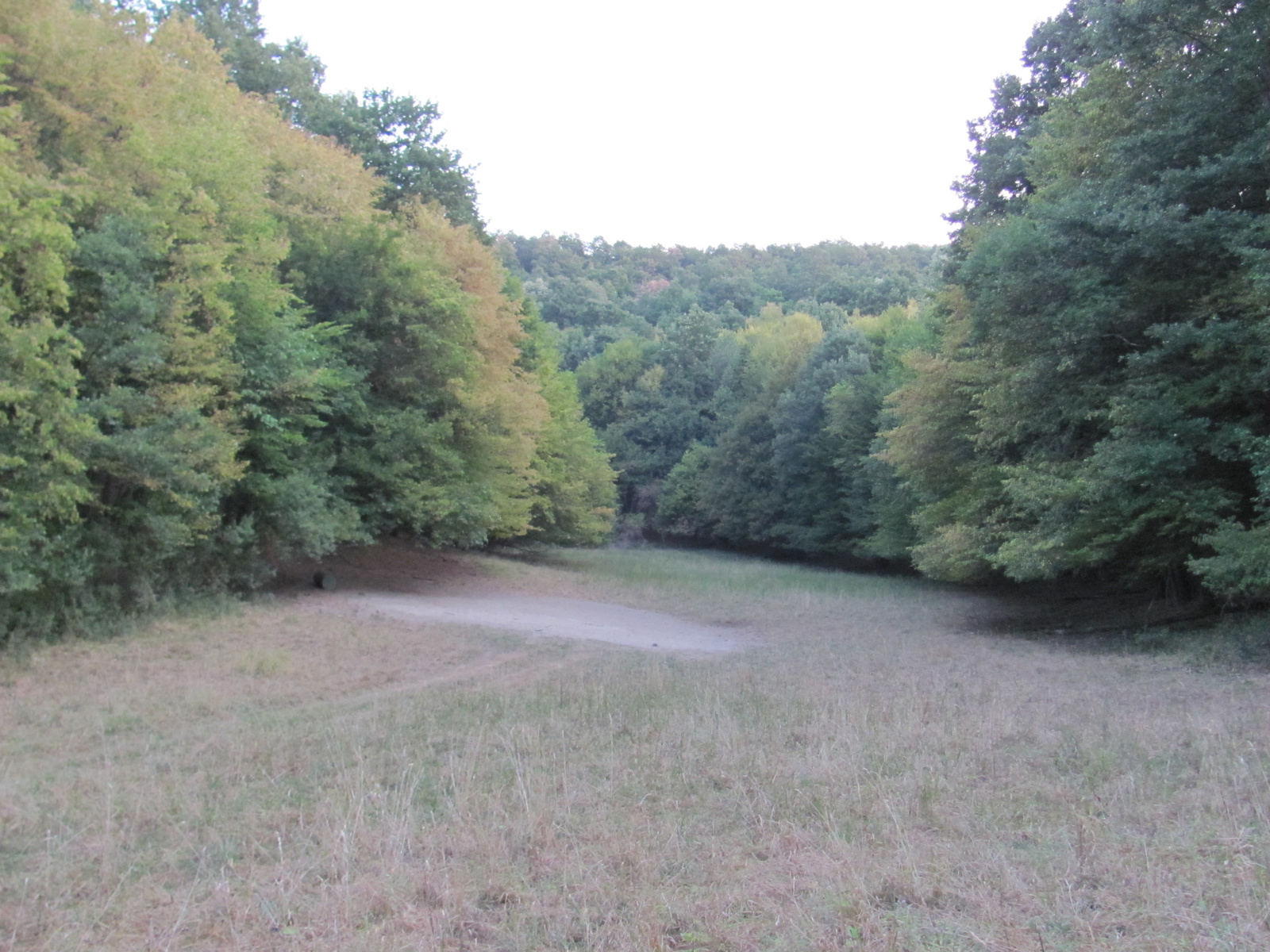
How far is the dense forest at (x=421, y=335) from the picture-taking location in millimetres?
14602

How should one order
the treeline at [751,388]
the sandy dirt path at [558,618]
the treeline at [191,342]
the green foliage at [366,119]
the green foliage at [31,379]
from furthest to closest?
the treeline at [751,388], the green foliage at [366,119], the sandy dirt path at [558,618], the treeline at [191,342], the green foliage at [31,379]

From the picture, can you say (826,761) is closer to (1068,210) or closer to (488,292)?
(1068,210)

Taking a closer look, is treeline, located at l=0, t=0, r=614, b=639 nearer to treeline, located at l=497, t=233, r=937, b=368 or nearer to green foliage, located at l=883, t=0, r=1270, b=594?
green foliage, located at l=883, t=0, r=1270, b=594

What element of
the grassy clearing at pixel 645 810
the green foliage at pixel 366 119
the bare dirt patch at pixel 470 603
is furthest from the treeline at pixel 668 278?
the grassy clearing at pixel 645 810

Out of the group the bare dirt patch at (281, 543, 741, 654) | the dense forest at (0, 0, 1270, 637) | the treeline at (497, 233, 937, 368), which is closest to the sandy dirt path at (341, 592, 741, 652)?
the bare dirt patch at (281, 543, 741, 654)

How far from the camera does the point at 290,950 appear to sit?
414 centimetres

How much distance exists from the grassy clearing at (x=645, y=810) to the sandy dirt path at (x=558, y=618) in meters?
6.53

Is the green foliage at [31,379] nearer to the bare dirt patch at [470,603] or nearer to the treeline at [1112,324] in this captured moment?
the bare dirt patch at [470,603]

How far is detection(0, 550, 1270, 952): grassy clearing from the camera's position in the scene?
4305 mm

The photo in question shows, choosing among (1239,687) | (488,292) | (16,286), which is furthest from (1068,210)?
(488,292)

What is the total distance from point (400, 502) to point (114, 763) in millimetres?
17621

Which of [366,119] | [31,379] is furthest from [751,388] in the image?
[31,379]

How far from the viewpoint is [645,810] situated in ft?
20.6

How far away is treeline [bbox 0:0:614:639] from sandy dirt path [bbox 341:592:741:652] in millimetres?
2392
